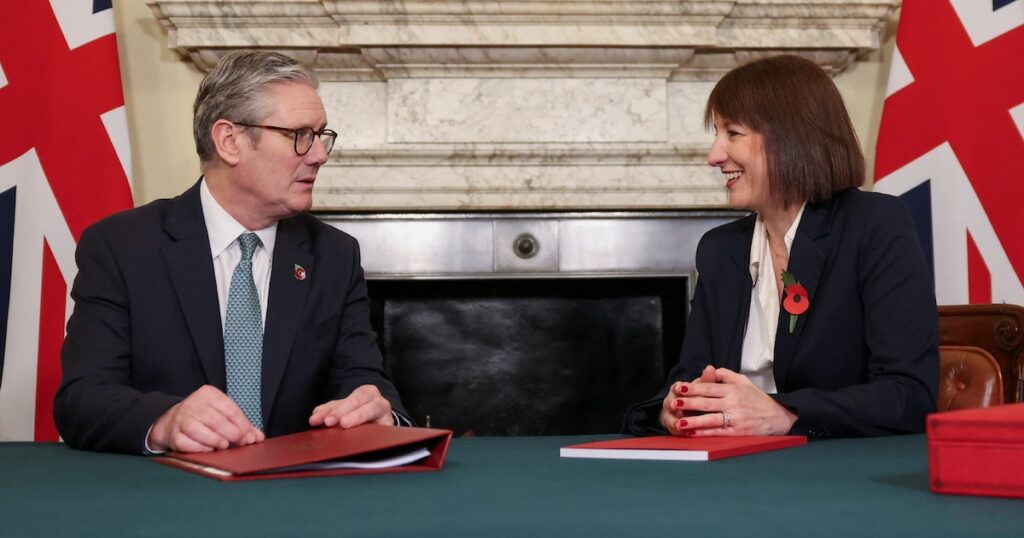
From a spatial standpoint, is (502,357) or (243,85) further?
(502,357)

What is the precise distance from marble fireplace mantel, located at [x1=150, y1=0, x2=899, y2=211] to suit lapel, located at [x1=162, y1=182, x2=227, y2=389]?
5.73 ft

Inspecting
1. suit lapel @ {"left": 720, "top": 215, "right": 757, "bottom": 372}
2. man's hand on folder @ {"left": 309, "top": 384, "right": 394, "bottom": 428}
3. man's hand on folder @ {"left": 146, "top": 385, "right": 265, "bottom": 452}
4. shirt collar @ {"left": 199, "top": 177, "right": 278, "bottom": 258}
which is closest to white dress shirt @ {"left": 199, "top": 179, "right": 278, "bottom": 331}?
shirt collar @ {"left": 199, "top": 177, "right": 278, "bottom": 258}

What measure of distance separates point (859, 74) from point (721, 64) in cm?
59

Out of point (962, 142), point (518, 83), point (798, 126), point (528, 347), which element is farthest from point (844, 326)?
point (528, 347)

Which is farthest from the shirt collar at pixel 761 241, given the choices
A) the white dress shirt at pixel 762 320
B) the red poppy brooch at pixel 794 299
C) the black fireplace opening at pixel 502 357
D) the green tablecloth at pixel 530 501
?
the black fireplace opening at pixel 502 357

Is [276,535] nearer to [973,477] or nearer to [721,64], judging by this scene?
[973,477]

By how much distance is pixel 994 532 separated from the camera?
868 millimetres

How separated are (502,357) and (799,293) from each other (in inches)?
85.5

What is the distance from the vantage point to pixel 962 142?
364cm

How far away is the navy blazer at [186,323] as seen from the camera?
1.95 m

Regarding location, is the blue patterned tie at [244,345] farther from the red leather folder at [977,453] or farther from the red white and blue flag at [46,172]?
the red white and blue flag at [46,172]

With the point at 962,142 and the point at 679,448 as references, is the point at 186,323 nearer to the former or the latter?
the point at 679,448

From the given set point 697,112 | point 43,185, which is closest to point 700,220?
point 697,112

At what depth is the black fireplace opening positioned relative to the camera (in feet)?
13.7
